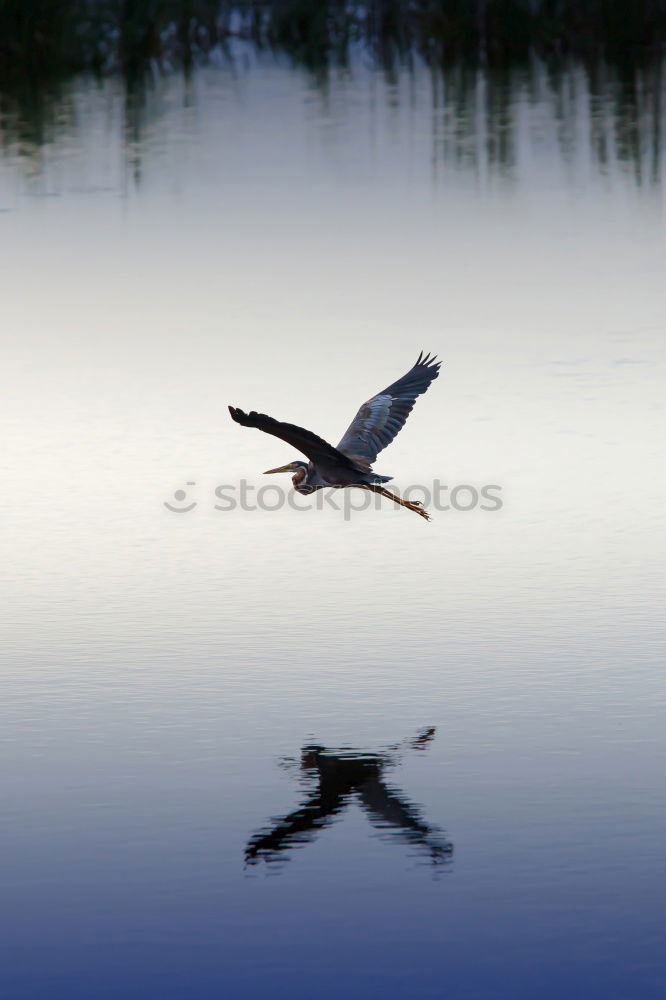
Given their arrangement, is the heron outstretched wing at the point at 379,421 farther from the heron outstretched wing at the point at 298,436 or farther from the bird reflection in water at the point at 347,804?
the bird reflection in water at the point at 347,804

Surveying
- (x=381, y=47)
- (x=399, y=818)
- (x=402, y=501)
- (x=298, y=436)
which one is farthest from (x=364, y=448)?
(x=381, y=47)

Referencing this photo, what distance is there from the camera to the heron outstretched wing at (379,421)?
12945 millimetres

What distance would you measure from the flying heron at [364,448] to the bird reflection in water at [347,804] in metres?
2.99

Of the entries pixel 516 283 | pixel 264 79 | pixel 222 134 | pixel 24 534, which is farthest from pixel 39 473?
pixel 264 79

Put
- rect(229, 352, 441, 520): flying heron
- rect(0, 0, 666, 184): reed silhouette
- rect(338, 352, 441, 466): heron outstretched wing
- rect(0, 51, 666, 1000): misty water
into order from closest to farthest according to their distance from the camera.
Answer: rect(0, 51, 666, 1000): misty water
rect(229, 352, 441, 520): flying heron
rect(338, 352, 441, 466): heron outstretched wing
rect(0, 0, 666, 184): reed silhouette

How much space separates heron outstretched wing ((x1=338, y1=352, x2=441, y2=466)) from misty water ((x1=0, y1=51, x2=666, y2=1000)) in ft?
1.39

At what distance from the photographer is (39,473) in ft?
44.6

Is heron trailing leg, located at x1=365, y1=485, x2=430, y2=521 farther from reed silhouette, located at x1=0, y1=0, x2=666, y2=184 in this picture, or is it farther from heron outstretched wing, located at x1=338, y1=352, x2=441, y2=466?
reed silhouette, located at x1=0, y1=0, x2=666, y2=184

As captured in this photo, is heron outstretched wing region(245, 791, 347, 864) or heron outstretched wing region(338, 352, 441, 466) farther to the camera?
heron outstretched wing region(338, 352, 441, 466)

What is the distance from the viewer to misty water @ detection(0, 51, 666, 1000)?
7066mm

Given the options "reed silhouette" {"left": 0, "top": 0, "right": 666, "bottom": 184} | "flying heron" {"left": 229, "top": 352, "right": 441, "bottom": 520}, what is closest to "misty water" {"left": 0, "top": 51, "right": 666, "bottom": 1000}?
"flying heron" {"left": 229, "top": 352, "right": 441, "bottom": 520}

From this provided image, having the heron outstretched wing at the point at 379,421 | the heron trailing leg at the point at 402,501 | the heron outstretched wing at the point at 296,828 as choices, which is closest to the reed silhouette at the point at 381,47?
the heron outstretched wing at the point at 379,421

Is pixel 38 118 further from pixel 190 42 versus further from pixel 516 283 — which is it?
pixel 516 283

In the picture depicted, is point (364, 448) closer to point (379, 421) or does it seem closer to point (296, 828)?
point (379, 421)
